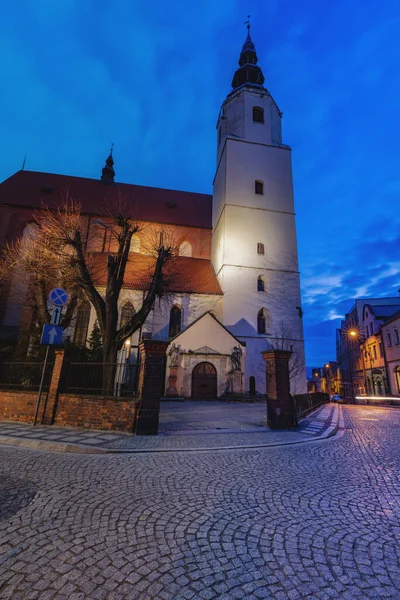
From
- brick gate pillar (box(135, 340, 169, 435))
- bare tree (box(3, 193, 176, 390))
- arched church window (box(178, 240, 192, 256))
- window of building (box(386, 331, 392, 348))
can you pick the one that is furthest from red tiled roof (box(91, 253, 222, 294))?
brick gate pillar (box(135, 340, 169, 435))

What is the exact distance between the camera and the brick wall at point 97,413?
292 inches

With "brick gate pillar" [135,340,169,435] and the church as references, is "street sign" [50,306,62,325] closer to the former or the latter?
"brick gate pillar" [135,340,169,435]

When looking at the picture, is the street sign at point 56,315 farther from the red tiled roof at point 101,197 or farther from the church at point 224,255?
the red tiled roof at point 101,197

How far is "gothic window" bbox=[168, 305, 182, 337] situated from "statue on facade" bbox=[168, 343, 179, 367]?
14.9 ft

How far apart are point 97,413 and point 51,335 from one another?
242 cm

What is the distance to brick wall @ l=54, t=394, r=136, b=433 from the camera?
7422 millimetres

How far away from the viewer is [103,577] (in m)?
2.02

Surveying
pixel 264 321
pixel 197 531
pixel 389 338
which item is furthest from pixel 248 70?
pixel 197 531

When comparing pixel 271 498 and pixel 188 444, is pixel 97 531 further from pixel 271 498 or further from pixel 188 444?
pixel 188 444

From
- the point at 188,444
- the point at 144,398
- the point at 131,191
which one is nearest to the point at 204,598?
the point at 188,444

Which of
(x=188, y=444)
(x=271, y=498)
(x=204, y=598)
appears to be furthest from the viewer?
(x=188, y=444)

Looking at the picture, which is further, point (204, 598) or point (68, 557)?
point (68, 557)

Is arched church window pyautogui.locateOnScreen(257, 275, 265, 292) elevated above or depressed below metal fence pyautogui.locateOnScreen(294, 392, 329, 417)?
above

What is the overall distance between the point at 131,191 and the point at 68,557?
36.7m
